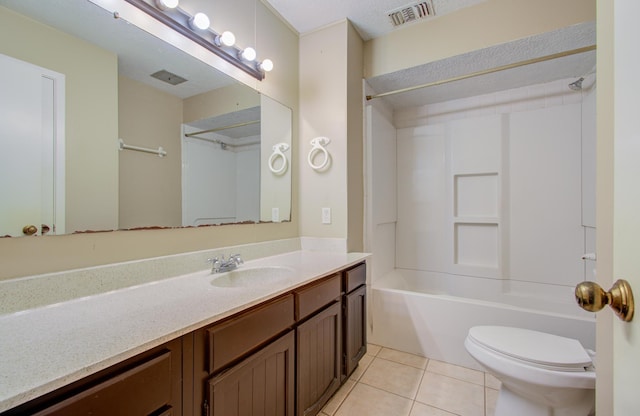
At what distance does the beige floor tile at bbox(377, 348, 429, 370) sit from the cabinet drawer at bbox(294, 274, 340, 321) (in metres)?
0.90

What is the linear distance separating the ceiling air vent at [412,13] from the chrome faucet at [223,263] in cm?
196

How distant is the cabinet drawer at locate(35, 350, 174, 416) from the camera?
0.57 m

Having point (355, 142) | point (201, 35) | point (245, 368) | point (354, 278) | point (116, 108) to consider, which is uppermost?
point (201, 35)

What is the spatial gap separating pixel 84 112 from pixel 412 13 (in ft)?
6.77

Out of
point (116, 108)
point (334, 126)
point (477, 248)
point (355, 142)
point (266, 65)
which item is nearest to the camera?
point (116, 108)

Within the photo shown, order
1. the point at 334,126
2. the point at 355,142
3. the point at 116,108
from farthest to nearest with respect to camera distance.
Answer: the point at 355,142 → the point at 334,126 → the point at 116,108

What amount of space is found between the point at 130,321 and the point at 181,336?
16 cm

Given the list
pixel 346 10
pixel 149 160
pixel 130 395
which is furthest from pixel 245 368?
pixel 346 10

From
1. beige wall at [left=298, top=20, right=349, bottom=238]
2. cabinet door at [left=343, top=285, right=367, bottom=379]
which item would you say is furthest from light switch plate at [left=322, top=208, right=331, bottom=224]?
cabinet door at [left=343, top=285, right=367, bottom=379]

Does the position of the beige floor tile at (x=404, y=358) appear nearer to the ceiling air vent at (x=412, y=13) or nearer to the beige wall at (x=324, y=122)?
the beige wall at (x=324, y=122)

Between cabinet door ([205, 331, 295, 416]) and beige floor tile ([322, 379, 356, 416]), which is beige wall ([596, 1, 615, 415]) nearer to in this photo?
cabinet door ([205, 331, 295, 416])

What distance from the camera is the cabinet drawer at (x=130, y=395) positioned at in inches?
22.4

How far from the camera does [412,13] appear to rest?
197 cm

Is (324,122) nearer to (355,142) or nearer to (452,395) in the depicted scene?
(355,142)
